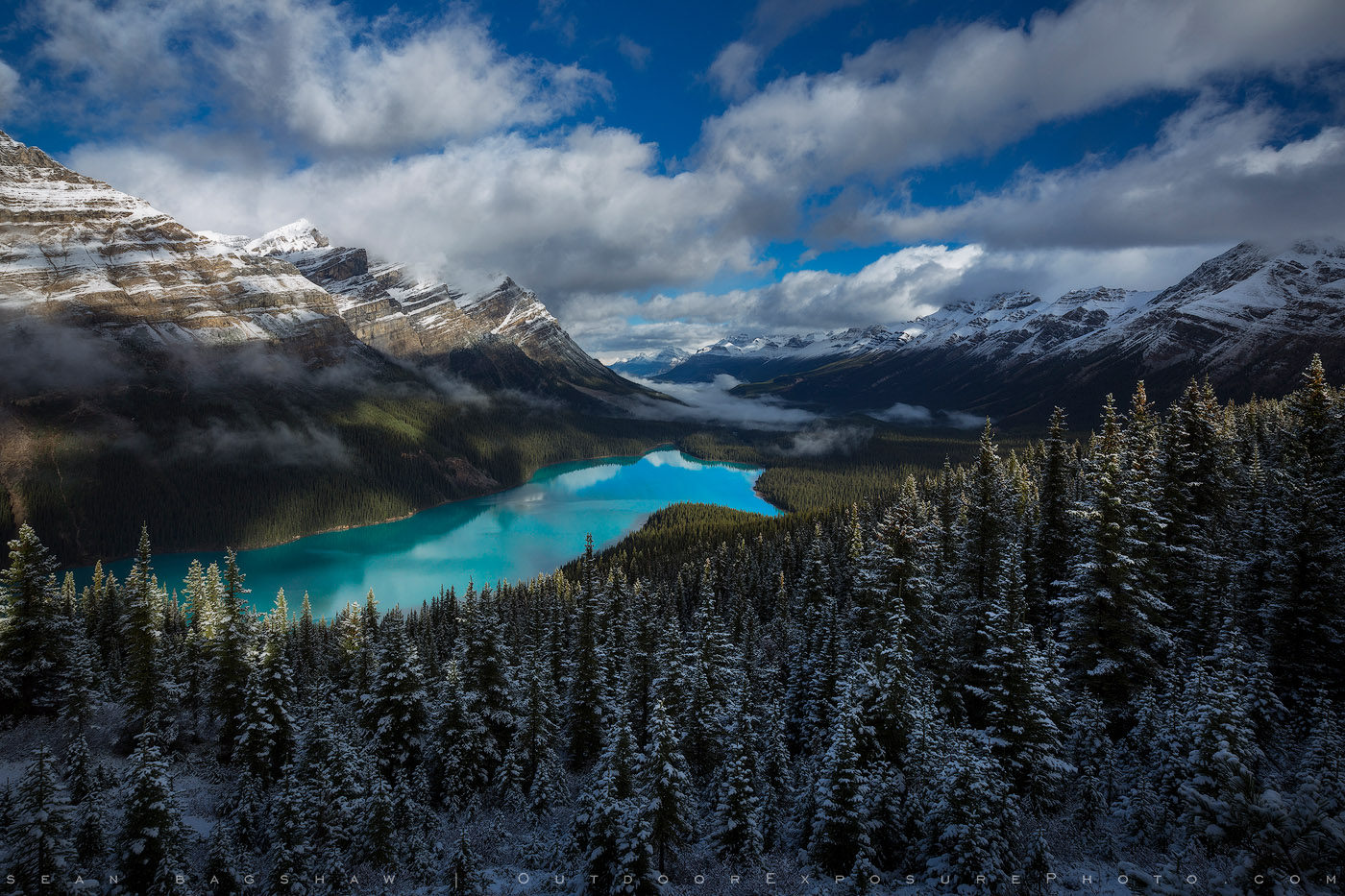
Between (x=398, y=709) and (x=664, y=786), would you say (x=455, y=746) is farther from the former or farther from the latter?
(x=664, y=786)

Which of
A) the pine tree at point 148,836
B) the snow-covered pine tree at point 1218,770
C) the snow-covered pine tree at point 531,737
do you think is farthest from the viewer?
the snow-covered pine tree at point 531,737

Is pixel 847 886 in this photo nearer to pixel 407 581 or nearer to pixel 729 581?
pixel 729 581

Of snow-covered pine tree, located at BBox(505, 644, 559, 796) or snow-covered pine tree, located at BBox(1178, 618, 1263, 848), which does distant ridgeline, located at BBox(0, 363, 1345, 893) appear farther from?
snow-covered pine tree, located at BBox(505, 644, 559, 796)

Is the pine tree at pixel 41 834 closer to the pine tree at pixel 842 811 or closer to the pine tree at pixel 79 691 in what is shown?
the pine tree at pixel 79 691

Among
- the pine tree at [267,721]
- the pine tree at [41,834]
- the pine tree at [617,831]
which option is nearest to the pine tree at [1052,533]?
the pine tree at [617,831]

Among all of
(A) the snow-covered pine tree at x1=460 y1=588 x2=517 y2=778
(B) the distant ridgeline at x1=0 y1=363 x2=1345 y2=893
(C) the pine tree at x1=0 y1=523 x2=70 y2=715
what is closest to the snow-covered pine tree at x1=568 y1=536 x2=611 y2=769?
(B) the distant ridgeline at x1=0 y1=363 x2=1345 y2=893

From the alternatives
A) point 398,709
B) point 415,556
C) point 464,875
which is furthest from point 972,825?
point 415,556
